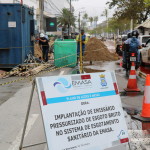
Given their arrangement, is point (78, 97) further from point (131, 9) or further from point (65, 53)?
point (131, 9)

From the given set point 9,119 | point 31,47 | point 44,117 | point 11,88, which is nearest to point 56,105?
point 44,117

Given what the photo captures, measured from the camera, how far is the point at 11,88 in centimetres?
1070

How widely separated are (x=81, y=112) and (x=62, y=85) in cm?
42

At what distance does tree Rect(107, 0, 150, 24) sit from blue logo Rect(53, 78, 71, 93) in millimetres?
48328

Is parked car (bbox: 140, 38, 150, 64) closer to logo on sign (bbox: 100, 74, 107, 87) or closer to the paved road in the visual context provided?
the paved road

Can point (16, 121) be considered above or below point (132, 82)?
below

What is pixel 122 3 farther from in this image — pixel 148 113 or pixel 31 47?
pixel 148 113

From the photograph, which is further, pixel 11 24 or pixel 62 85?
pixel 11 24

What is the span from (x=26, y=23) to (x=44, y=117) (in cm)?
1259

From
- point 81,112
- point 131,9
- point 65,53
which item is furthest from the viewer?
point 131,9

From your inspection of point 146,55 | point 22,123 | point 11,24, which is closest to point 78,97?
point 22,123

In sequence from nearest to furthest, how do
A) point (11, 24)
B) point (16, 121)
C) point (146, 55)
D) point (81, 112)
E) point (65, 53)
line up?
point (81, 112), point (16, 121), point (11, 24), point (146, 55), point (65, 53)

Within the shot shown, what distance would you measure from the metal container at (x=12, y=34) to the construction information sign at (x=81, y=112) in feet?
35.5

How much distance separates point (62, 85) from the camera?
4.18 m
